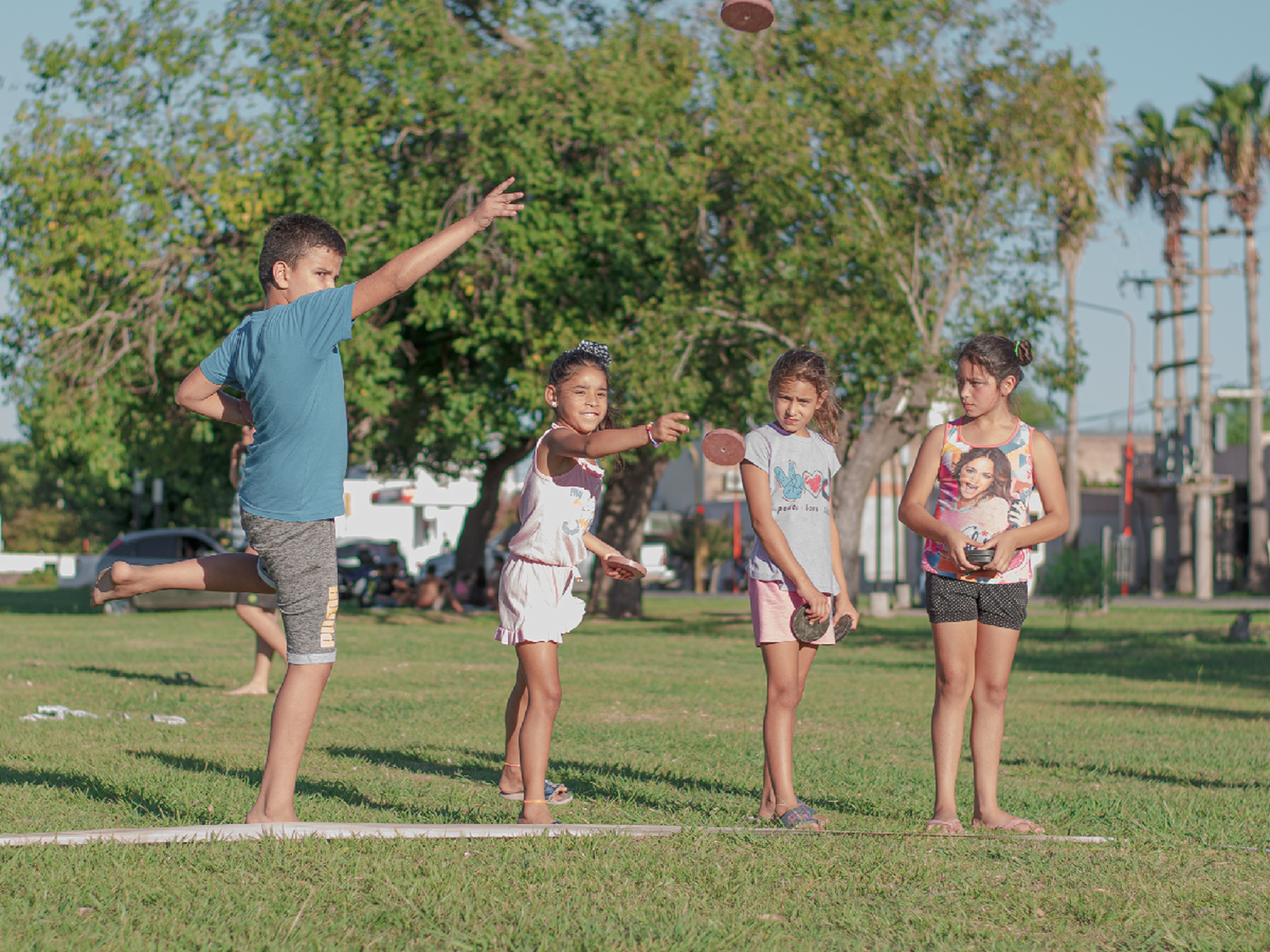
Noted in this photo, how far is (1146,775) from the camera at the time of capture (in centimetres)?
695

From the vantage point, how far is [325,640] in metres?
4.62

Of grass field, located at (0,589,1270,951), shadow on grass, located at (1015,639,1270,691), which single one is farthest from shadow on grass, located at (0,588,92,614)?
grass field, located at (0,589,1270,951)

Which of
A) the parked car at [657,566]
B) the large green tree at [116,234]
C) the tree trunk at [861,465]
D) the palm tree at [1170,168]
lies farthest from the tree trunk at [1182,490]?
the large green tree at [116,234]

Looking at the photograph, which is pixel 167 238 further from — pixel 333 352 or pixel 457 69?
pixel 333 352

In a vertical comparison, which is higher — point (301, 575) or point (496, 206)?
point (496, 206)

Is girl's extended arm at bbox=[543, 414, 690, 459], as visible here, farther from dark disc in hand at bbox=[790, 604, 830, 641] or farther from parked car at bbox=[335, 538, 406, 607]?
parked car at bbox=[335, 538, 406, 607]

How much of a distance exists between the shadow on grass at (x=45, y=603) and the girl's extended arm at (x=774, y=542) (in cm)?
1881

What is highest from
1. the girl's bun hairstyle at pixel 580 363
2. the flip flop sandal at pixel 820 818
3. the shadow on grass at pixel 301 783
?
the girl's bun hairstyle at pixel 580 363

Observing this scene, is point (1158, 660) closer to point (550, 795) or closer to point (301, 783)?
point (550, 795)

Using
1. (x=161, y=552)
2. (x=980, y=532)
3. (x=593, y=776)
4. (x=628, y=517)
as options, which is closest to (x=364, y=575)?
(x=161, y=552)

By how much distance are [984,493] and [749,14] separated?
650cm

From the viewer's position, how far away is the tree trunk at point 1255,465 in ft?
144

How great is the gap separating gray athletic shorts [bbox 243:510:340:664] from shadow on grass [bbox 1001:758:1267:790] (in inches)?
160

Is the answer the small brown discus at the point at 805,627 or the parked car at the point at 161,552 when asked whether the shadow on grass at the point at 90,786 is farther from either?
the parked car at the point at 161,552
